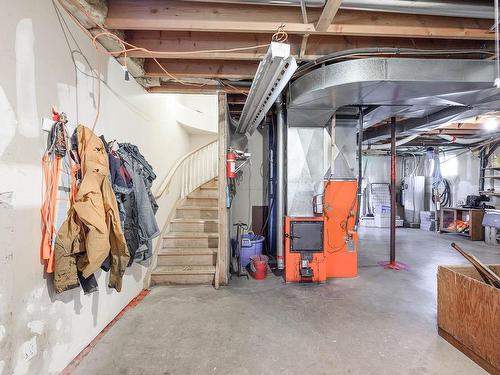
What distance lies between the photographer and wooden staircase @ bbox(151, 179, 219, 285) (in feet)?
11.1

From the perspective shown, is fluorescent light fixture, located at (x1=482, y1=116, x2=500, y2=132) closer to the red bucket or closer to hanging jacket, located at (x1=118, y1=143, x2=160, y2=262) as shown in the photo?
the red bucket

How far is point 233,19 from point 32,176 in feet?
5.98

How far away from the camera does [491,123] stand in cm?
495

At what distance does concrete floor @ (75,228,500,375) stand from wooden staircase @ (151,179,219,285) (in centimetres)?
20

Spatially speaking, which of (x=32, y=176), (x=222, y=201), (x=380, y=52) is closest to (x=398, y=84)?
(x=380, y=52)

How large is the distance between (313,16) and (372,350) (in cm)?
276

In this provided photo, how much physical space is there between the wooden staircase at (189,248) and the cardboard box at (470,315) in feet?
8.37

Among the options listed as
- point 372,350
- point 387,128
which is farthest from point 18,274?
point 387,128

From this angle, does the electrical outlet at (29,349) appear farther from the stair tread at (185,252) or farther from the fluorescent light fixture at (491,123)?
the fluorescent light fixture at (491,123)

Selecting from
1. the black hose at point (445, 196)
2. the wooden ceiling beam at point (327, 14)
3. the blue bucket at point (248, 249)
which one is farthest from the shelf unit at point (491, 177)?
the wooden ceiling beam at point (327, 14)

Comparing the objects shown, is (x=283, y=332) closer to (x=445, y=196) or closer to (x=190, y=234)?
(x=190, y=234)

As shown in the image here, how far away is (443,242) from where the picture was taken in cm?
610

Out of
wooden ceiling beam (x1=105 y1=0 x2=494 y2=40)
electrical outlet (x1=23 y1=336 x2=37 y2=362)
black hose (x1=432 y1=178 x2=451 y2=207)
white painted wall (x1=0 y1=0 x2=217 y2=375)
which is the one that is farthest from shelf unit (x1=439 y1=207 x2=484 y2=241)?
electrical outlet (x1=23 y1=336 x2=37 y2=362)

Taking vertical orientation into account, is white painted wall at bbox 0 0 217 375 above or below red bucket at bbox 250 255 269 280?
above
